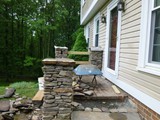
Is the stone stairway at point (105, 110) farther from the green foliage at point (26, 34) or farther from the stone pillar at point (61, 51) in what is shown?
the green foliage at point (26, 34)

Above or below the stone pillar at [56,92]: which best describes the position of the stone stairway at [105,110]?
below

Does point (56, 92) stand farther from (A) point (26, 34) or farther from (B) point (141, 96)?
(A) point (26, 34)

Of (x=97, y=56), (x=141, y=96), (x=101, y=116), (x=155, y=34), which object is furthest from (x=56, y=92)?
(x=97, y=56)

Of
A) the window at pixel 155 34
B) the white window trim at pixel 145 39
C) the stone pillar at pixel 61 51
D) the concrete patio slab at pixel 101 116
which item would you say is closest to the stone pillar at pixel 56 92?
the concrete patio slab at pixel 101 116

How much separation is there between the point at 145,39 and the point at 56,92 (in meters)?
1.90

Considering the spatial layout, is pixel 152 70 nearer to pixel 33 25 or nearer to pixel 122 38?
pixel 122 38

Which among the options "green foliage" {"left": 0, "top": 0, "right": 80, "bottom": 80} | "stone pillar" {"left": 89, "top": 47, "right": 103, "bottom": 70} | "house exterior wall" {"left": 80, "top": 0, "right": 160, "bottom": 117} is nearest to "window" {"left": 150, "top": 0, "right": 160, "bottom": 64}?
"house exterior wall" {"left": 80, "top": 0, "right": 160, "bottom": 117}

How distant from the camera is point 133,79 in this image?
3764 millimetres

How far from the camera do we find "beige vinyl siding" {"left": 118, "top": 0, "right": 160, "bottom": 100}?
3051 mm

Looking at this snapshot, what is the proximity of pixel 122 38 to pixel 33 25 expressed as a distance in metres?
10.4

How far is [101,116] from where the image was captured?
10.9ft

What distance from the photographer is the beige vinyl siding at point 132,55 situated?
3.05m

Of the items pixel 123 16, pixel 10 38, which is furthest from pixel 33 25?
pixel 123 16

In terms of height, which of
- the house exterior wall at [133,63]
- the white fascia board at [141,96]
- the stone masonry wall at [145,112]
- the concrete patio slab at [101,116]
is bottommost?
the concrete patio slab at [101,116]
